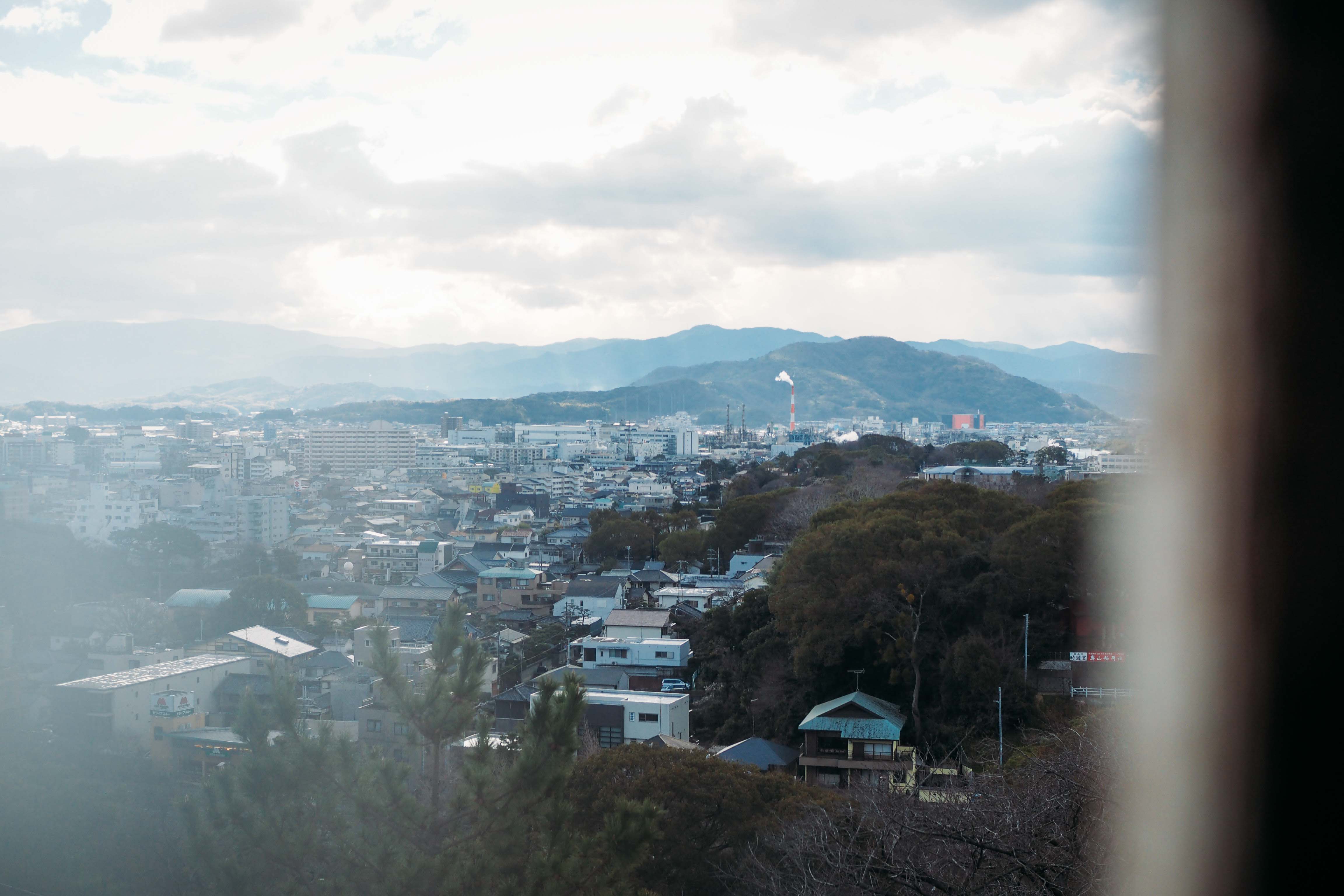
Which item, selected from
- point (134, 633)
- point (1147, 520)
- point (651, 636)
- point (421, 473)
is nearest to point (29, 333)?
point (421, 473)

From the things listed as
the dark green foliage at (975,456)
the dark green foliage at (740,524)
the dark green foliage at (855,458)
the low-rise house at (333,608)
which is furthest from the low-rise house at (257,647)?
the dark green foliage at (975,456)

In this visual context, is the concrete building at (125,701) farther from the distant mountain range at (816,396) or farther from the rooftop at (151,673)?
the distant mountain range at (816,396)

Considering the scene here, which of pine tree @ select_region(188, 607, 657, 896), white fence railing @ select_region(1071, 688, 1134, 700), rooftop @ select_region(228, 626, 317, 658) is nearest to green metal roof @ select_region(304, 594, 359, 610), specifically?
rooftop @ select_region(228, 626, 317, 658)

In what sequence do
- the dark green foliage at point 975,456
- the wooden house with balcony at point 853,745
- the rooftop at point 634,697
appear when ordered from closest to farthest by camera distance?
the wooden house with balcony at point 853,745, the rooftop at point 634,697, the dark green foliage at point 975,456

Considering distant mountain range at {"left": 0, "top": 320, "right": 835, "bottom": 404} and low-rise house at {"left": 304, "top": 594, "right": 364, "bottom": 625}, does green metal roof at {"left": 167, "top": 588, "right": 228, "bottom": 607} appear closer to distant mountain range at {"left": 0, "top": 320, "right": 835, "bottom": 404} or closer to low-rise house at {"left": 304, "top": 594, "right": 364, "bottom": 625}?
low-rise house at {"left": 304, "top": 594, "right": 364, "bottom": 625}

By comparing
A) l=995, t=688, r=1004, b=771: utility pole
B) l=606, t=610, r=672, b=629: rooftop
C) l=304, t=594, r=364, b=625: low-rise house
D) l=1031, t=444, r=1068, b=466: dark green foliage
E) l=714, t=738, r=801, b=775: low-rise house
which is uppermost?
l=1031, t=444, r=1068, b=466: dark green foliage

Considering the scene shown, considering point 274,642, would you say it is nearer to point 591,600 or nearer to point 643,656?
point 591,600
